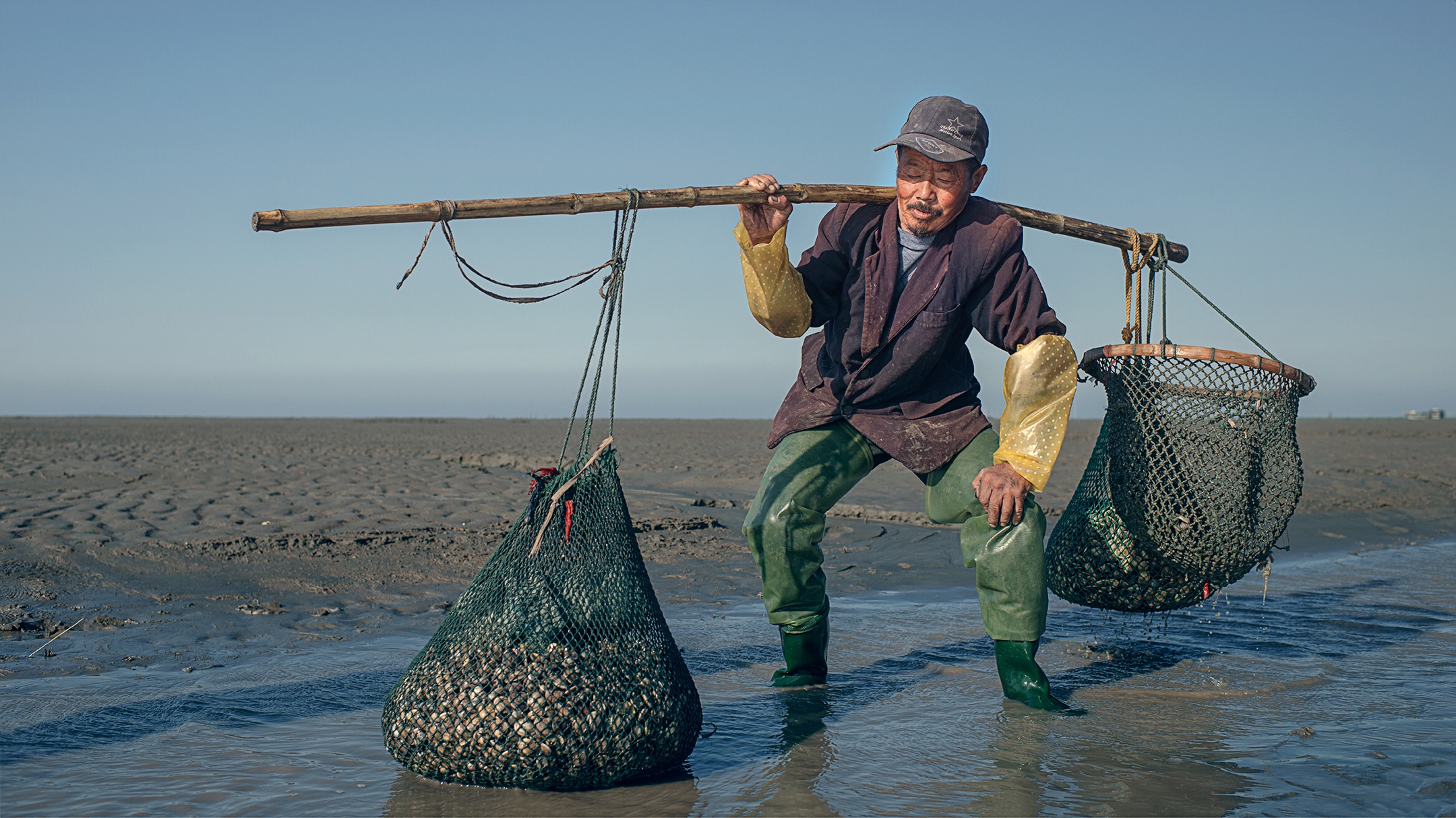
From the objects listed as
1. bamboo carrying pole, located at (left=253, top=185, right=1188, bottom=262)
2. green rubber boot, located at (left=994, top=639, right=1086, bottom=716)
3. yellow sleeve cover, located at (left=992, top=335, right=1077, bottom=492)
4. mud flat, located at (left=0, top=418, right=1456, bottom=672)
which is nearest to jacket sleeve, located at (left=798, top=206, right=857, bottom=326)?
bamboo carrying pole, located at (left=253, top=185, right=1188, bottom=262)

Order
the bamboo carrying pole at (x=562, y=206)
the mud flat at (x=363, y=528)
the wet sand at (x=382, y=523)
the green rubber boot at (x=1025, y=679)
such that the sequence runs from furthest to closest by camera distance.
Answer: the wet sand at (x=382, y=523)
the mud flat at (x=363, y=528)
the green rubber boot at (x=1025, y=679)
the bamboo carrying pole at (x=562, y=206)

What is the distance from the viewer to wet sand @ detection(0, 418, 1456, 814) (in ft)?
9.09

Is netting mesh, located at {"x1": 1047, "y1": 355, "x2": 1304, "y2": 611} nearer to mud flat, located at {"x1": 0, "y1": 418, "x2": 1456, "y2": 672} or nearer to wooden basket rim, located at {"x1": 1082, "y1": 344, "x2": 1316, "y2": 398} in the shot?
wooden basket rim, located at {"x1": 1082, "y1": 344, "x2": 1316, "y2": 398}

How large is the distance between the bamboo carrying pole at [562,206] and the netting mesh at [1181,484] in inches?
32.7

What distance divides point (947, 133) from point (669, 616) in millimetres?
2669

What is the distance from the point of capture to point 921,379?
3537 millimetres

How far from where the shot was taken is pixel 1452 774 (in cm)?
272

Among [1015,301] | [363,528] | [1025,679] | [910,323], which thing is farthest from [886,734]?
[363,528]

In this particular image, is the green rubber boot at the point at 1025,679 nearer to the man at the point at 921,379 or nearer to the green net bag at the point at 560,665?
the man at the point at 921,379

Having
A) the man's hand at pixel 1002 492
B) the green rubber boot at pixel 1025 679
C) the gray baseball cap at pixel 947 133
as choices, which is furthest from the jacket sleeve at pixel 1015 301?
the green rubber boot at pixel 1025 679

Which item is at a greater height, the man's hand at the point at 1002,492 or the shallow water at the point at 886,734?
the man's hand at the point at 1002,492

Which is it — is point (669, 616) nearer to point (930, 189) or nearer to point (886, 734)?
point (886, 734)

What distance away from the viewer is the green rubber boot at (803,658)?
11.8ft

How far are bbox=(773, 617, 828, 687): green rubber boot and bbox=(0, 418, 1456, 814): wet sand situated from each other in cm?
12
